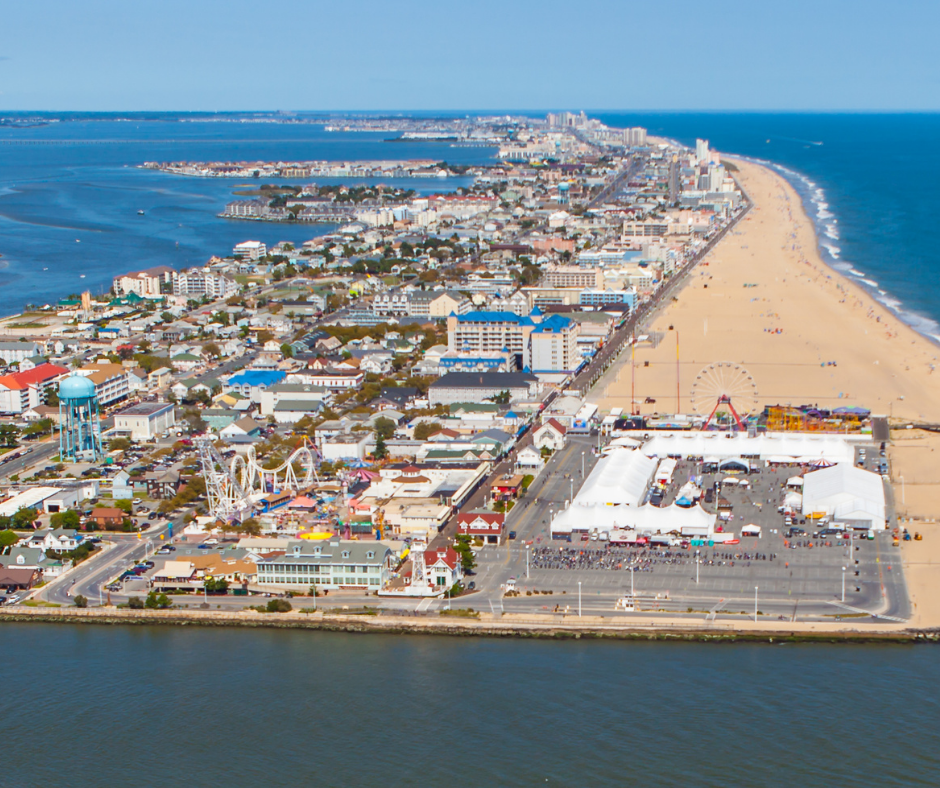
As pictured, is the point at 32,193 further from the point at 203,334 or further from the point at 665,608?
the point at 665,608

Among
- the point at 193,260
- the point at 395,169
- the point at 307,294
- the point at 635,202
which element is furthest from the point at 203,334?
the point at 395,169

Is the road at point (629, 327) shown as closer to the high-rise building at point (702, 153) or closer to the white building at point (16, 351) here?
the white building at point (16, 351)

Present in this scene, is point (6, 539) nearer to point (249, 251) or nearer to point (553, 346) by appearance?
point (553, 346)

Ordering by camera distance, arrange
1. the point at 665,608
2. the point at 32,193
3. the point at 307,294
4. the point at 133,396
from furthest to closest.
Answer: the point at 32,193 < the point at 307,294 < the point at 133,396 < the point at 665,608

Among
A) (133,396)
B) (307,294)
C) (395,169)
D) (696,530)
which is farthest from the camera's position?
(395,169)

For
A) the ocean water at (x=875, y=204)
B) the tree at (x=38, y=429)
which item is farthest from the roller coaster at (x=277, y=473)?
the ocean water at (x=875, y=204)
